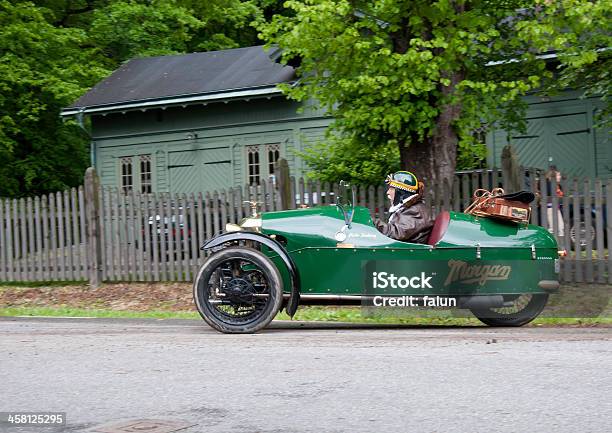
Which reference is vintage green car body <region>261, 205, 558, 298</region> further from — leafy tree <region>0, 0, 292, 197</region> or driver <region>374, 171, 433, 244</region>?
leafy tree <region>0, 0, 292, 197</region>

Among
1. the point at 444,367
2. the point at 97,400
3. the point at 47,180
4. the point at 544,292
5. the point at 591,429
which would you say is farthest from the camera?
the point at 47,180

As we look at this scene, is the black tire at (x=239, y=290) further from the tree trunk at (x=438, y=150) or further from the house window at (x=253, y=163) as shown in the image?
the house window at (x=253, y=163)

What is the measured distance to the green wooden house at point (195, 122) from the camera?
2912 centimetres

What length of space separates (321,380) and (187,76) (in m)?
25.5

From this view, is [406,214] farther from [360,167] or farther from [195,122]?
[195,122]

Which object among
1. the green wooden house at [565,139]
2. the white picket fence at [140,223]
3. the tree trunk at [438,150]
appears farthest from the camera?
the green wooden house at [565,139]

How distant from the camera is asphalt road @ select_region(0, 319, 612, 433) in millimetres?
5785

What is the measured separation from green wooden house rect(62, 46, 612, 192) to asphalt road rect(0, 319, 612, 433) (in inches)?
688

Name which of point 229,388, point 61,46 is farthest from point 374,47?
point 61,46

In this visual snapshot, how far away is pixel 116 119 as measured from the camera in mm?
32375

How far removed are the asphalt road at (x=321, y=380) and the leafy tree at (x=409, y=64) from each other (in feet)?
16.4

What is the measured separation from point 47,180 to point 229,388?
30235mm

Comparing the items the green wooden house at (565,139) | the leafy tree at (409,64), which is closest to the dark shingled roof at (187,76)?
the green wooden house at (565,139)

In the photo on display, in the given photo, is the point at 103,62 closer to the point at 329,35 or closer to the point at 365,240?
the point at 329,35
